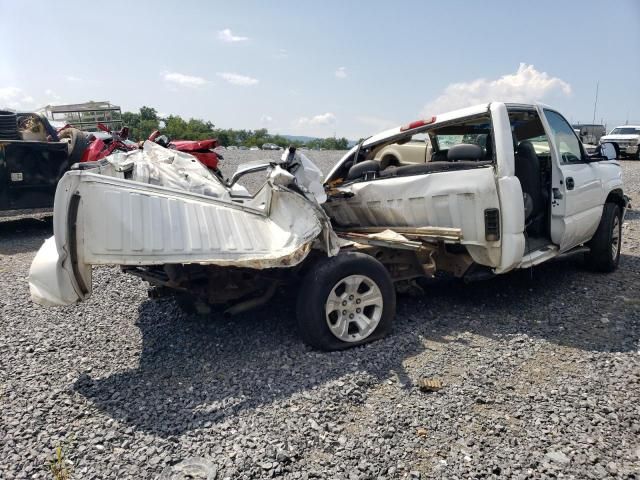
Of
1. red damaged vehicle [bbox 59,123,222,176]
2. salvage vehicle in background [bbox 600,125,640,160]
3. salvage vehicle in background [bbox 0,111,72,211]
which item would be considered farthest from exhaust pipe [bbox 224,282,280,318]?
salvage vehicle in background [bbox 600,125,640,160]

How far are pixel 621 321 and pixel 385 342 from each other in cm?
223

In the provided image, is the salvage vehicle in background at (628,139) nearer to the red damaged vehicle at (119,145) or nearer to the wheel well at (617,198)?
the wheel well at (617,198)

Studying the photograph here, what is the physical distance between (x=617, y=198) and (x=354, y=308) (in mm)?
4216

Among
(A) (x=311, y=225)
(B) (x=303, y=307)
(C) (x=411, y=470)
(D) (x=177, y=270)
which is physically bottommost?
(C) (x=411, y=470)

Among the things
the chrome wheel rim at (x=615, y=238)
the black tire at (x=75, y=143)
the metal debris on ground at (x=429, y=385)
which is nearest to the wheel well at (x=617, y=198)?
the chrome wheel rim at (x=615, y=238)

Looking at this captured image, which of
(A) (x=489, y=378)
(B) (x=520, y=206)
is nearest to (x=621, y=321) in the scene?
(B) (x=520, y=206)

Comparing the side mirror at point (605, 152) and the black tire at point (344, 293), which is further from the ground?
the side mirror at point (605, 152)

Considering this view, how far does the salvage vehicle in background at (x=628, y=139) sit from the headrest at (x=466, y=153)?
2394cm

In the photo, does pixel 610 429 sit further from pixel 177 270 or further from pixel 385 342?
pixel 177 270

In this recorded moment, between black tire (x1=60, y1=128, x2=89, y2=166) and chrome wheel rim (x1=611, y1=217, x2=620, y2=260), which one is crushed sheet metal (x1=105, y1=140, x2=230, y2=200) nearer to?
chrome wheel rim (x1=611, y1=217, x2=620, y2=260)

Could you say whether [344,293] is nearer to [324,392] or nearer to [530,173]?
[324,392]

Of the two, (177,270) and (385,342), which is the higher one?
(177,270)

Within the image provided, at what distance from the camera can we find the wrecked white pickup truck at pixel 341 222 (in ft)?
11.2

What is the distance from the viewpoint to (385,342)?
416 cm
